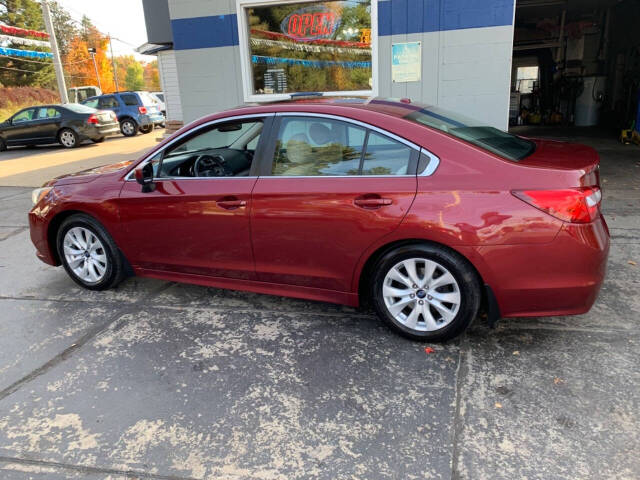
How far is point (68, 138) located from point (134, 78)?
74200 mm

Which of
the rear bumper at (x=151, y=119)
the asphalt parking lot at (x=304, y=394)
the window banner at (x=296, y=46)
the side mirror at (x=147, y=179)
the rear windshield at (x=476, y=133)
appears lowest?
the asphalt parking lot at (x=304, y=394)

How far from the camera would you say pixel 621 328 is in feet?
11.3

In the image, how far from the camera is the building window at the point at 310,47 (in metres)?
7.73

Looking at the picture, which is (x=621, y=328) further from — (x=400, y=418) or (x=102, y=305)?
(x=102, y=305)

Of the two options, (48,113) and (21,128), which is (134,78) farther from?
(48,113)

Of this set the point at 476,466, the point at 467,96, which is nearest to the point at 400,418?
the point at 476,466

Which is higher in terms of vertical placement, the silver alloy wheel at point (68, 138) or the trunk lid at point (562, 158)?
the trunk lid at point (562, 158)

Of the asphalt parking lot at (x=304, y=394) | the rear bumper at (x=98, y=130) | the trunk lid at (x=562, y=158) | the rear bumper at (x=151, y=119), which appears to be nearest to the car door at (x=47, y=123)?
Answer: the rear bumper at (x=98, y=130)

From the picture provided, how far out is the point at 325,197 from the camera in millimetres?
3328

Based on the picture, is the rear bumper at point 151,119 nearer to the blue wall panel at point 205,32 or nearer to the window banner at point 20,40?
the blue wall panel at point 205,32

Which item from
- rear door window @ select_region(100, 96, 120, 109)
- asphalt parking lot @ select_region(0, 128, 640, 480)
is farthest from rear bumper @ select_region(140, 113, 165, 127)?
asphalt parking lot @ select_region(0, 128, 640, 480)

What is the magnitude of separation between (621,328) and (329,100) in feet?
8.47

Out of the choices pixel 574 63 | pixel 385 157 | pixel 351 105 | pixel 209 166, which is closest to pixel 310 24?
pixel 209 166

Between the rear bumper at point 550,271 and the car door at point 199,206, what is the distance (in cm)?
166
